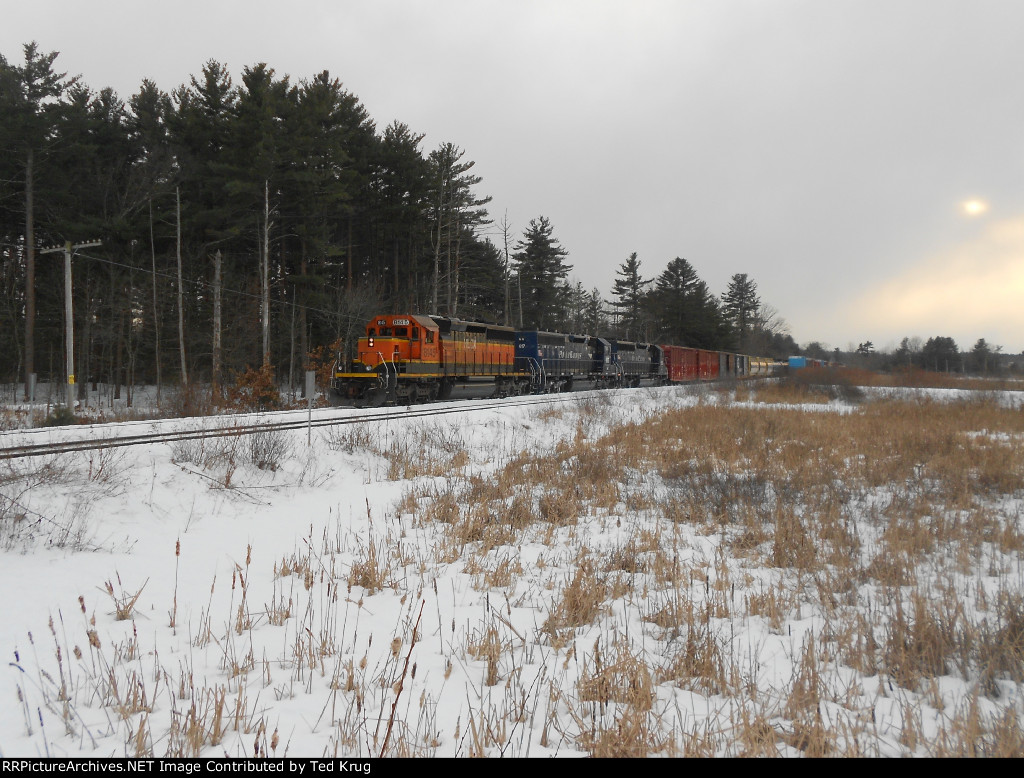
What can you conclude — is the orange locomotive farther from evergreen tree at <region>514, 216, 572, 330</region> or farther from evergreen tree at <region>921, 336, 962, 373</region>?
evergreen tree at <region>921, 336, 962, 373</region>

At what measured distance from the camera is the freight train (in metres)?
19.7

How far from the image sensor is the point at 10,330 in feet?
111

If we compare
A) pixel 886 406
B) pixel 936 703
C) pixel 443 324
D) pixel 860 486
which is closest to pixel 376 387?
pixel 443 324

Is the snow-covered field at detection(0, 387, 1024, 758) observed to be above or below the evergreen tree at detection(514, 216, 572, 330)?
below

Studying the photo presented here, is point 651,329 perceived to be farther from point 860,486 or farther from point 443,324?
point 860,486

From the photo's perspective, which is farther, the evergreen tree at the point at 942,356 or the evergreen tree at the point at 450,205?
the evergreen tree at the point at 942,356

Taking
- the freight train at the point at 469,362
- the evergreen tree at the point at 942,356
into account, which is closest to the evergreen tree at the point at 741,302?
the evergreen tree at the point at 942,356

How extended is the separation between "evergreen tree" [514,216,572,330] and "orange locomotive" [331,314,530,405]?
33273 millimetres

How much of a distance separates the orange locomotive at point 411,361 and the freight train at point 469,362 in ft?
0.11

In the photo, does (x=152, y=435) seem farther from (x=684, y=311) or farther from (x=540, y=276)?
(x=684, y=311)

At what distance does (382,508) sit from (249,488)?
2044 millimetres

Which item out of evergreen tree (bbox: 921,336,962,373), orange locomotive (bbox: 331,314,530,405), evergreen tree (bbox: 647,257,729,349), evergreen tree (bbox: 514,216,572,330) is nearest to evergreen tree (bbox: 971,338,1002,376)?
evergreen tree (bbox: 921,336,962,373)

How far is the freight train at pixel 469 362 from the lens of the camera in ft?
64.6

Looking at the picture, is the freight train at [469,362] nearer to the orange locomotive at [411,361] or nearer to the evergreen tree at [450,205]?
the orange locomotive at [411,361]
